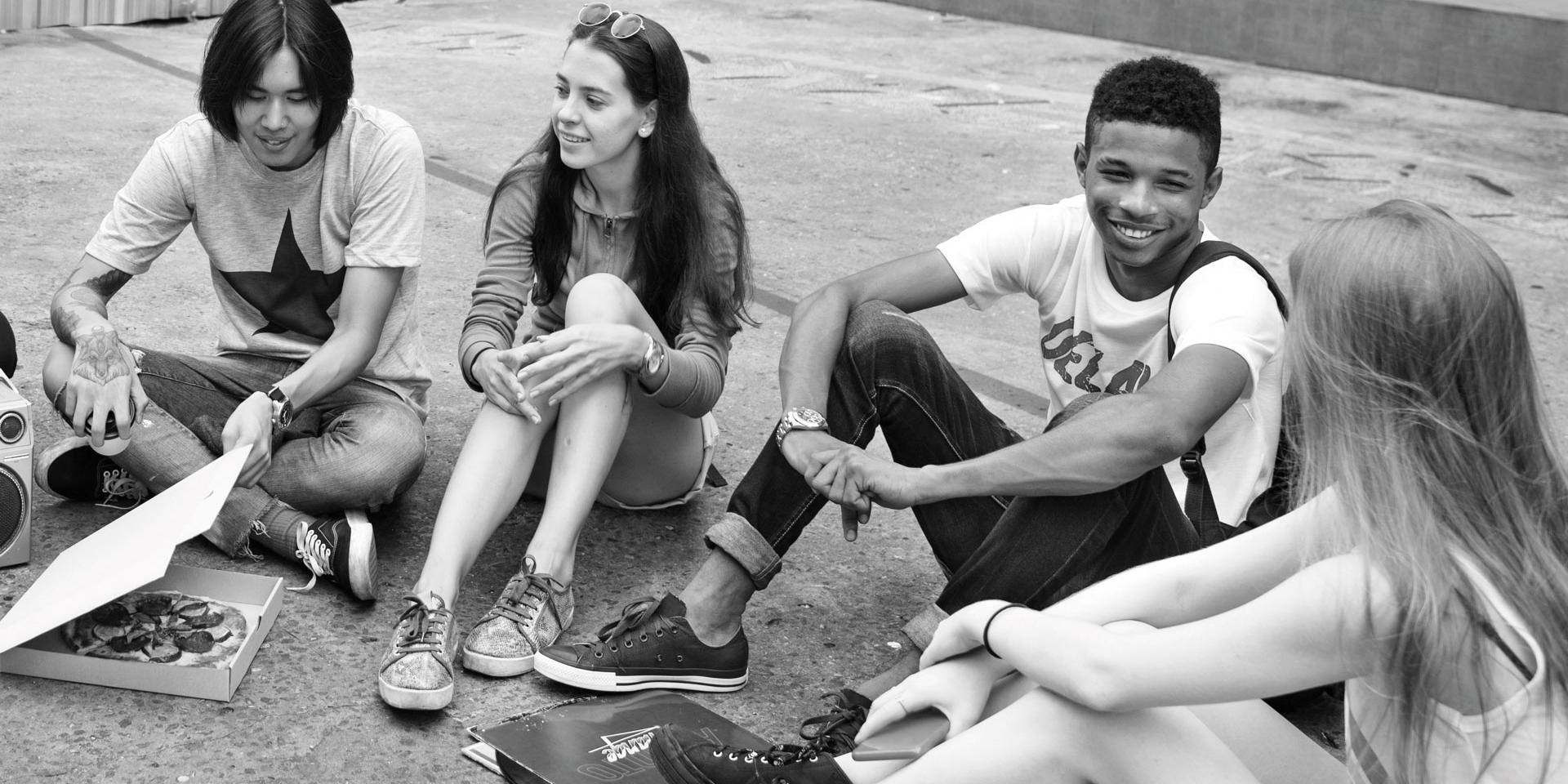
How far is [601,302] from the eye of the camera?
9.14ft

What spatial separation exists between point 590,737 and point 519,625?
35 cm

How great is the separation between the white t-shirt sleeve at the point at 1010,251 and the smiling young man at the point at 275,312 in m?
1.05

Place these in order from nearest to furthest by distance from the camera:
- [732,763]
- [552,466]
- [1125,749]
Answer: [1125,749]
[732,763]
[552,466]

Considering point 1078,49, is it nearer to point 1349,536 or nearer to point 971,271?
point 971,271

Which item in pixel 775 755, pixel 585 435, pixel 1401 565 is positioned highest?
pixel 1401 565

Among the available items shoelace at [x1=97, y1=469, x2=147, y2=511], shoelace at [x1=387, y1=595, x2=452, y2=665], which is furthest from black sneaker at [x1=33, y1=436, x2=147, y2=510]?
shoelace at [x1=387, y1=595, x2=452, y2=665]

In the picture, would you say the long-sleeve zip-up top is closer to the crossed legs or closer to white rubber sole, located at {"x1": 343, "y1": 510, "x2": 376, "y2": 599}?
the crossed legs

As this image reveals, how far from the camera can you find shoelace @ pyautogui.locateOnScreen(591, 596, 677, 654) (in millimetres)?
2539

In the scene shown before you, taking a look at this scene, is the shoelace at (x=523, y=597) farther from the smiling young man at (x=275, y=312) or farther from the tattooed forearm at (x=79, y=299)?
the tattooed forearm at (x=79, y=299)

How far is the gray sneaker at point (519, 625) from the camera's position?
2561 mm

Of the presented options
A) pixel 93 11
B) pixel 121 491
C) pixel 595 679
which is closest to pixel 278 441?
pixel 121 491

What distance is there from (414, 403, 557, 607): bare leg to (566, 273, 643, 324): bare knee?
185 mm

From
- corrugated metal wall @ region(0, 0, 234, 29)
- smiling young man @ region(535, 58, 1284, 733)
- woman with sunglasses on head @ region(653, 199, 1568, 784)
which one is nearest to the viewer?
woman with sunglasses on head @ region(653, 199, 1568, 784)

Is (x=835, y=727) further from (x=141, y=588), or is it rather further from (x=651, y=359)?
(x=141, y=588)
